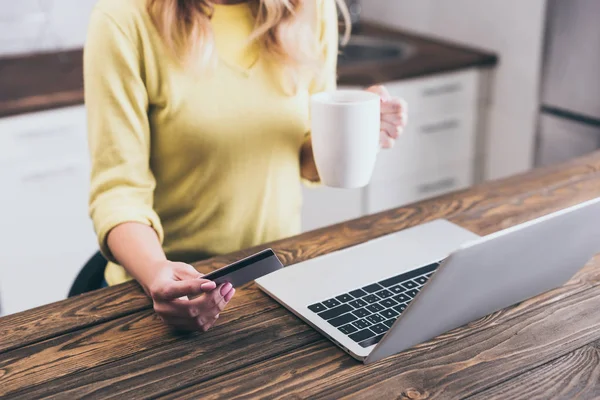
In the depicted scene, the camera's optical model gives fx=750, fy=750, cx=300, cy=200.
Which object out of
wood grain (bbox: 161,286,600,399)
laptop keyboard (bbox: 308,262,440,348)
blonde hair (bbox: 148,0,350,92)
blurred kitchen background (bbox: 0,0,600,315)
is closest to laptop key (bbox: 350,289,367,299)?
laptop keyboard (bbox: 308,262,440,348)

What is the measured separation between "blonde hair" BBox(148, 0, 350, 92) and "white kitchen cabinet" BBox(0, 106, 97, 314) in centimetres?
98

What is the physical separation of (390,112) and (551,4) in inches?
53.6

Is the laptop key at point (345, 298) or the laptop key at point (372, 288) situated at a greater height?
the laptop key at point (372, 288)

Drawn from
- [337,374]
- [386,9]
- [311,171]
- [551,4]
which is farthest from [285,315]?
[386,9]

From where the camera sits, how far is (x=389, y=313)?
0.94 metres

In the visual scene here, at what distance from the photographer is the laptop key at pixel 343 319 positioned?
0.92m

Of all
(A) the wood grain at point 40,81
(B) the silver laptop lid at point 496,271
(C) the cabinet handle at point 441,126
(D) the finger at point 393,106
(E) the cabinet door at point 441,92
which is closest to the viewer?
(B) the silver laptop lid at point 496,271

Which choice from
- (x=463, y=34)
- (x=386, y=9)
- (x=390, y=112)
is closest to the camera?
(x=390, y=112)

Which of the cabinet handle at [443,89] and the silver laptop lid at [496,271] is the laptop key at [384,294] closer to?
the silver laptop lid at [496,271]

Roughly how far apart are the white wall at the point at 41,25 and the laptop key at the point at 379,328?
81.6 inches

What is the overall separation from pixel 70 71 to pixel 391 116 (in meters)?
1.55

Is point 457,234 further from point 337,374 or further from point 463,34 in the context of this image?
point 463,34

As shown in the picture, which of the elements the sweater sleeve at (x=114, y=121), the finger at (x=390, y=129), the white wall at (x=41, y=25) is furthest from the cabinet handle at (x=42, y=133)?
the finger at (x=390, y=129)

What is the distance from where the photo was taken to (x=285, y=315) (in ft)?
3.17
